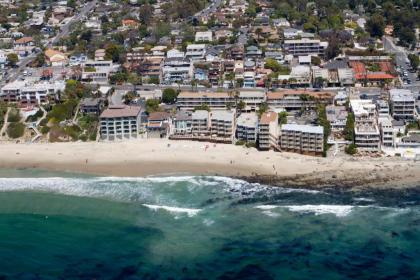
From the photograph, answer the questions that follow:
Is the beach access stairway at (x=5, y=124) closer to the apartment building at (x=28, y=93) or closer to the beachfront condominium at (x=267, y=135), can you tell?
the apartment building at (x=28, y=93)

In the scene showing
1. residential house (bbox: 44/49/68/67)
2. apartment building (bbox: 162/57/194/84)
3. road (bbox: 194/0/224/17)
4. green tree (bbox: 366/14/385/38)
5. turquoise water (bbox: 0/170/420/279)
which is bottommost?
turquoise water (bbox: 0/170/420/279)

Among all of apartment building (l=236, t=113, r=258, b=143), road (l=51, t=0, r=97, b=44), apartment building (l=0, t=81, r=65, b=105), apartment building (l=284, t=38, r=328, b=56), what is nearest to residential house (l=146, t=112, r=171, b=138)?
apartment building (l=236, t=113, r=258, b=143)

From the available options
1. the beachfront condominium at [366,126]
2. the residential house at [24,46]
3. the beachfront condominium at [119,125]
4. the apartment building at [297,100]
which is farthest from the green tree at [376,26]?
the residential house at [24,46]

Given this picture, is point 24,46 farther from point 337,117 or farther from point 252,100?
point 337,117

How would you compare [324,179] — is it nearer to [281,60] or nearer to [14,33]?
[281,60]

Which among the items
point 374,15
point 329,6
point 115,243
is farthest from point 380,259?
point 329,6

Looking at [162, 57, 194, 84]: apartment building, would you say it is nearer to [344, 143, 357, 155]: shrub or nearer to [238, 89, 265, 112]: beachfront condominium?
[238, 89, 265, 112]: beachfront condominium

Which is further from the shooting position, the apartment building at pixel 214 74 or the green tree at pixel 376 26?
the green tree at pixel 376 26

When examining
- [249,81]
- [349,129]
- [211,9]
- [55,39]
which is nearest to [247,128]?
[349,129]
